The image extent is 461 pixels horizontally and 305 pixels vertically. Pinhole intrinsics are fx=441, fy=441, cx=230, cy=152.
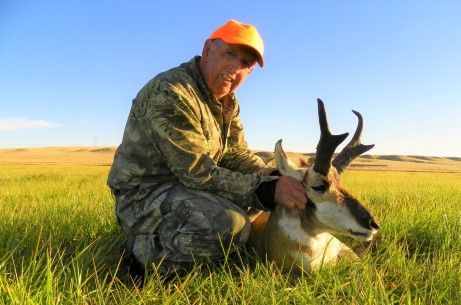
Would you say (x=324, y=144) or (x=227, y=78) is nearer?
(x=324, y=144)

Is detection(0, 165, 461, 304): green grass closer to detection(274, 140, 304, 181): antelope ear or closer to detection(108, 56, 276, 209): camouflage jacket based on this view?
detection(108, 56, 276, 209): camouflage jacket

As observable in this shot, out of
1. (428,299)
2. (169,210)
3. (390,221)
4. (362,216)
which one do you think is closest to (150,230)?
(169,210)

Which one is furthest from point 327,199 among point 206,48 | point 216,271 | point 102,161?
point 102,161

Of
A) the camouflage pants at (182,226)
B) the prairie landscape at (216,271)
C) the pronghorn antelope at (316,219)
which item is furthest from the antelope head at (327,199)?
the camouflage pants at (182,226)

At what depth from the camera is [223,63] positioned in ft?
13.1

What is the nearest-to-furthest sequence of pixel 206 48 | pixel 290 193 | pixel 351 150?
pixel 290 193
pixel 351 150
pixel 206 48

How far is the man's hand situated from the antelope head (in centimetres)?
9

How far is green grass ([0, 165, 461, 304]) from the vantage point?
261cm

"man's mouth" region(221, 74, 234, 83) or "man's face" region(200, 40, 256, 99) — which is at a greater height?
"man's face" region(200, 40, 256, 99)

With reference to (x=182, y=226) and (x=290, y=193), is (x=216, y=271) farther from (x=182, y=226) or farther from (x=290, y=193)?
(x=290, y=193)

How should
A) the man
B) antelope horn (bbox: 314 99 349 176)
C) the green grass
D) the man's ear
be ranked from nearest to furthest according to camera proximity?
the green grass
antelope horn (bbox: 314 99 349 176)
the man
the man's ear

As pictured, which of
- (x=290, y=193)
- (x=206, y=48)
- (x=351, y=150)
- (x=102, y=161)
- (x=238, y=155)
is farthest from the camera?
(x=102, y=161)

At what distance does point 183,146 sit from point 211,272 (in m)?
1.03

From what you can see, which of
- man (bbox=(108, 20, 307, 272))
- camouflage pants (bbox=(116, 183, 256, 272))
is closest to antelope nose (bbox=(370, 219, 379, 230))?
man (bbox=(108, 20, 307, 272))
